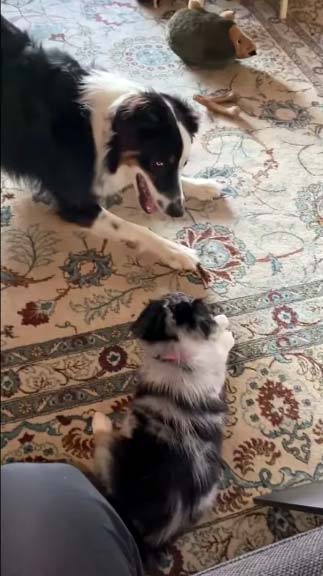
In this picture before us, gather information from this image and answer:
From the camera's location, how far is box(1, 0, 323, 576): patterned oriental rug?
0.90 meters

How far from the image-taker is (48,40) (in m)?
0.87

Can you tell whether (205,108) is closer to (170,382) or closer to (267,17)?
(267,17)

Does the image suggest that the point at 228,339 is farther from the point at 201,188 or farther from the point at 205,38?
the point at 205,38

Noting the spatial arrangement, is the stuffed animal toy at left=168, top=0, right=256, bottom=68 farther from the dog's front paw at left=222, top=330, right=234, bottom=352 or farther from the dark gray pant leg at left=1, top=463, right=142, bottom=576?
the dark gray pant leg at left=1, top=463, right=142, bottom=576

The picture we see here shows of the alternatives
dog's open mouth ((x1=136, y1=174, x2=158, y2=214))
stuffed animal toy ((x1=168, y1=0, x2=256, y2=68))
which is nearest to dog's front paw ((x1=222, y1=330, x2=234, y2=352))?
dog's open mouth ((x1=136, y1=174, x2=158, y2=214))

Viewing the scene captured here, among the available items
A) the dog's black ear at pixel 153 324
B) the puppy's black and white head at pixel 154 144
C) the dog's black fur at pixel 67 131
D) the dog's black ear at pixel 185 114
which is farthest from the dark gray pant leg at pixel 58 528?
the dog's black ear at pixel 185 114

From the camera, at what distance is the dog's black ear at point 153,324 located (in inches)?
39.5

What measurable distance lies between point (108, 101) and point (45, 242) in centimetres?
25

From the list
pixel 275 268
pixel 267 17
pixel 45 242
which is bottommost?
pixel 275 268

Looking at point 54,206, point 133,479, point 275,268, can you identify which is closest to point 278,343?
point 275,268

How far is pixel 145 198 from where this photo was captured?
3.46 ft

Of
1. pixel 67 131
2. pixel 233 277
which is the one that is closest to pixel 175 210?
pixel 233 277

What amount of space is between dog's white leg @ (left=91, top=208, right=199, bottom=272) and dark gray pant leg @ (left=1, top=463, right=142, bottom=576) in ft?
1.15

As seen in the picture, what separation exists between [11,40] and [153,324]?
0.46 m
